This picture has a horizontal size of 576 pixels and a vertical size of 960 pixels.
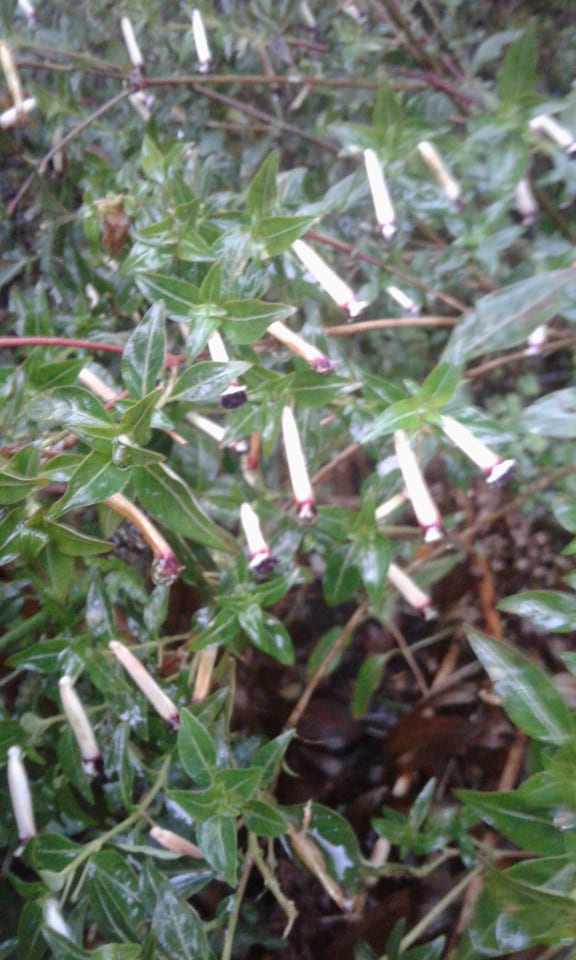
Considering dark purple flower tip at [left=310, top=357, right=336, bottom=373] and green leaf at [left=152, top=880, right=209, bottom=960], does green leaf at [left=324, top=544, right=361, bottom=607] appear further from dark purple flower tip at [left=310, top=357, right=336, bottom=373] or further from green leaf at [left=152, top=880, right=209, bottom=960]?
green leaf at [left=152, top=880, right=209, bottom=960]

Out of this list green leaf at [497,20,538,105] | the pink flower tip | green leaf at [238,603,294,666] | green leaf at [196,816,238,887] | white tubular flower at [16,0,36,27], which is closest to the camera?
the pink flower tip

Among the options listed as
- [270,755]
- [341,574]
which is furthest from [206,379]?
[270,755]

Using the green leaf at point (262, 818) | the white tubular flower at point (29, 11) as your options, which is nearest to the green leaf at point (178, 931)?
the green leaf at point (262, 818)

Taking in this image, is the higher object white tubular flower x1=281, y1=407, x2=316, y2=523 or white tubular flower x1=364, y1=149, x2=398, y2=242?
white tubular flower x1=364, y1=149, x2=398, y2=242

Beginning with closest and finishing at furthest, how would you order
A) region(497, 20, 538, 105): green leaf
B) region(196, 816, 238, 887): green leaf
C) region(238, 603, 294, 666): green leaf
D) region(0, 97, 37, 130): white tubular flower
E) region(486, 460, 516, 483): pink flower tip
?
region(486, 460, 516, 483): pink flower tip
region(196, 816, 238, 887): green leaf
region(238, 603, 294, 666): green leaf
region(497, 20, 538, 105): green leaf
region(0, 97, 37, 130): white tubular flower

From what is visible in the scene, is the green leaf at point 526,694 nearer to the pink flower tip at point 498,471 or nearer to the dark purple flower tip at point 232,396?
the pink flower tip at point 498,471

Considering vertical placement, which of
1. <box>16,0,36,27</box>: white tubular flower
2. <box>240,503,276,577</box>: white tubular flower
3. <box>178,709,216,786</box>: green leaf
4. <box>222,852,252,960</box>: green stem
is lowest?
<box>222,852,252,960</box>: green stem

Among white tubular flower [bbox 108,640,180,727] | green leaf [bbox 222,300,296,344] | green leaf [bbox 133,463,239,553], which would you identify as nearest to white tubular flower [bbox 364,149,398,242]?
green leaf [bbox 222,300,296,344]
